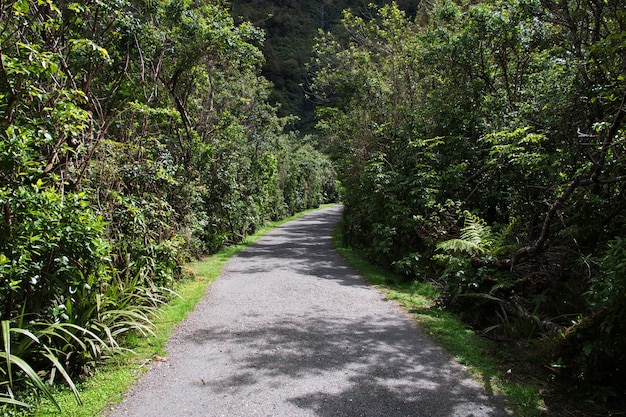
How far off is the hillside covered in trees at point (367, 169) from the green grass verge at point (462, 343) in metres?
0.32

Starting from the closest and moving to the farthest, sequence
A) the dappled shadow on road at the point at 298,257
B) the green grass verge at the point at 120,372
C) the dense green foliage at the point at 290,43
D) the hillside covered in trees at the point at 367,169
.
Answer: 1. the green grass verge at the point at 120,372
2. the hillside covered in trees at the point at 367,169
3. the dappled shadow on road at the point at 298,257
4. the dense green foliage at the point at 290,43

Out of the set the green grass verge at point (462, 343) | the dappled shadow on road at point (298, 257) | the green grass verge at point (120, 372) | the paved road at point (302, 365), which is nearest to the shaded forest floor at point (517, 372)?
the green grass verge at point (462, 343)

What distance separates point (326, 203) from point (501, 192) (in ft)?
114

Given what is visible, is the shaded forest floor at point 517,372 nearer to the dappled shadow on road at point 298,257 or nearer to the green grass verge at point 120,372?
the dappled shadow on road at point 298,257

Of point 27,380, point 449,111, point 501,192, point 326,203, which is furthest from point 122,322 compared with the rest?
point 326,203

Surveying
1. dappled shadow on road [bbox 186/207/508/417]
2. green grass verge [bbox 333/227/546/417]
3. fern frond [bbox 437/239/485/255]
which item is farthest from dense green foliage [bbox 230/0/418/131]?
dappled shadow on road [bbox 186/207/508/417]

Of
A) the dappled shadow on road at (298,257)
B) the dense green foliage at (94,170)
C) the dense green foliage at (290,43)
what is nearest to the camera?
the dense green foliage at (94,170)

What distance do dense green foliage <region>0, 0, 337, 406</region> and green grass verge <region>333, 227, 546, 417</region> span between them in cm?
396

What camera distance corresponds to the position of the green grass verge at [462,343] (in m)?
3.91

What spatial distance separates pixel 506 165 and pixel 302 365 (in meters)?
6.09

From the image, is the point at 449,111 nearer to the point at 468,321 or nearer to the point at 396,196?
the point at 396,196

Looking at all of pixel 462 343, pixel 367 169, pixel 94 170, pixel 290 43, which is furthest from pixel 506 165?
pixel 290 43

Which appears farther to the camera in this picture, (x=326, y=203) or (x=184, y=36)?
(x=326, y=203)

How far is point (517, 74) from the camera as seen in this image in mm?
10227
